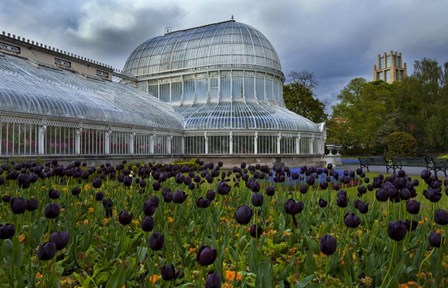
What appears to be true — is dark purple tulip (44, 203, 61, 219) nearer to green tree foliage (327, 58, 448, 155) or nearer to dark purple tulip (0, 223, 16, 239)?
dark purple tulip (0, 223, 16, 239)

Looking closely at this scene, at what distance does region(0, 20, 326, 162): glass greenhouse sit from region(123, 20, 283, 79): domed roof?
9cm

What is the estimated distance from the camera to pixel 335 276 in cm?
337

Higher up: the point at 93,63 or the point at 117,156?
the point at 93,63

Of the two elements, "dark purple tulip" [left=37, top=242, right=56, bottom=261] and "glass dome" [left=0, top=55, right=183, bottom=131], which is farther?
"glass dome" [left=0, top=55, right=183, bottom=131]

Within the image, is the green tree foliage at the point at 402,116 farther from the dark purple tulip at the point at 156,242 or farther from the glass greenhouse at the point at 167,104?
the dark purple tulip at the point at 156,242

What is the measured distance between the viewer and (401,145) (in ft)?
131

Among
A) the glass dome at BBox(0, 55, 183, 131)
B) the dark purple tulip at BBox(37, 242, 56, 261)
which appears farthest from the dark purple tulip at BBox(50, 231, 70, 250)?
the glass dome at BBox(0, 55, 183, 131)

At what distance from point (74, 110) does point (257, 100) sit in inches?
665

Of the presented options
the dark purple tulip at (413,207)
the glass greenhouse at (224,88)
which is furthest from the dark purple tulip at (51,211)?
the glass greenhouse at (224,88)

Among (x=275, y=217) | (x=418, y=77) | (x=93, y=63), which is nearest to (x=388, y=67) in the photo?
(x=418, y=77)

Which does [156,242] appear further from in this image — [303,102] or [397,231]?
[303,102]

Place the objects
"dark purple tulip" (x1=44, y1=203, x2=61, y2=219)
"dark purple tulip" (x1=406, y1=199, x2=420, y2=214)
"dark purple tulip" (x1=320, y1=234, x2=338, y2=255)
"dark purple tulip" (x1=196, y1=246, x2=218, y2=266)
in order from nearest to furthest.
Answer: "dark purple tulip" (x1=196, y1=246, x2=218, y2=266), "dark purple tulip" (x1=320, y1=234, x2=338, y2=255), "dark purple tulip" (x1=44, y1=203, x2=61, y2=219), "dark purple tulip" (x1=406, y1=199, x2=420, y2=214)

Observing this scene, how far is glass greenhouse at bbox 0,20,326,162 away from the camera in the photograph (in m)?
16.9

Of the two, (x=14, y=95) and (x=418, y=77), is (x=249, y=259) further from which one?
(x=418, y=77)
